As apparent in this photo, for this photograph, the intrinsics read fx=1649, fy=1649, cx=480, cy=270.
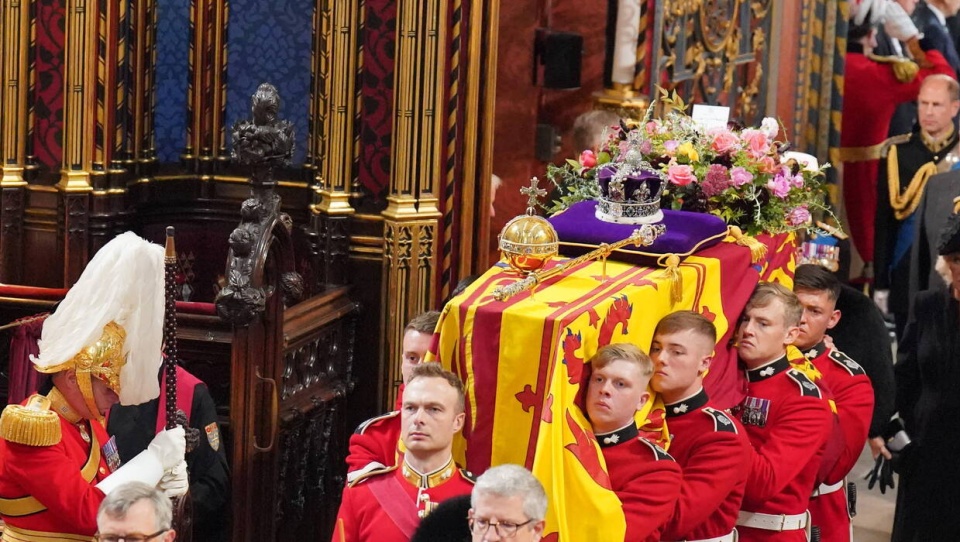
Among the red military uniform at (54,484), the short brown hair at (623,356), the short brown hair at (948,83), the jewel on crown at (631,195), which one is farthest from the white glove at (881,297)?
the red military uniform at (54,484)

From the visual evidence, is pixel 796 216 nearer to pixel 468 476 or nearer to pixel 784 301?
pixel 784 301

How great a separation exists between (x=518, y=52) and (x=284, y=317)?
227 centimetres

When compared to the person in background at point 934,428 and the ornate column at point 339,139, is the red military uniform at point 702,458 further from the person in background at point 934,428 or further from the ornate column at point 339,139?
the ornate column at point 339,139

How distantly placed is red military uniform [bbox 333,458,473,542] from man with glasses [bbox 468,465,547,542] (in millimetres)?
393

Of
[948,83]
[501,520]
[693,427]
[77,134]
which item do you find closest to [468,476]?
[501,520]

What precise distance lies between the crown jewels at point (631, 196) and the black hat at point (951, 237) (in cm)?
157

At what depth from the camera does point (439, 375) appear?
183 inches

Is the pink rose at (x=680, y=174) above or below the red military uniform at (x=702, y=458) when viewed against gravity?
above

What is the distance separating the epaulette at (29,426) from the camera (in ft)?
15.8

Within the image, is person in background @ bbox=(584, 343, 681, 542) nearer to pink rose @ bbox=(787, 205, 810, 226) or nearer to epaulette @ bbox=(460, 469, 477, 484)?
epaulette @ bbox=(460, 469, 477, 484)

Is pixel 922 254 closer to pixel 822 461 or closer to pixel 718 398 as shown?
pixel 822 461

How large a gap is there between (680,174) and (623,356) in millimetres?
1452

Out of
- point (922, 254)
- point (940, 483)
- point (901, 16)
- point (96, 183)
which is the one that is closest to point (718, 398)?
point (940, 483)

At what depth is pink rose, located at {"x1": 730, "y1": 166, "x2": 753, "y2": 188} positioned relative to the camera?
610 cm
